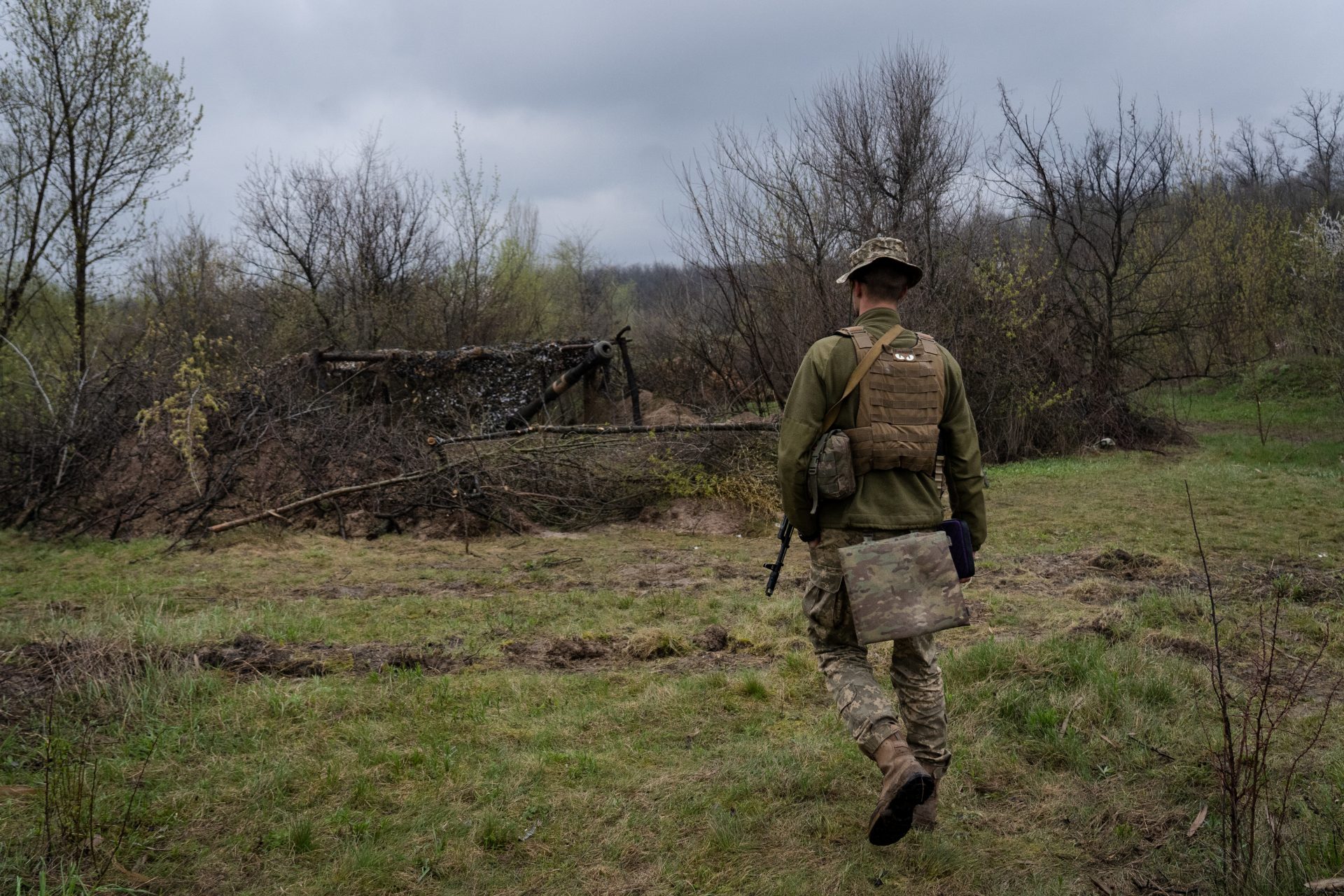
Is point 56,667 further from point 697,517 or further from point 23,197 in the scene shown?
point 23,197

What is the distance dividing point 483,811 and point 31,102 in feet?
55.1

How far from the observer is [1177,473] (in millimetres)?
13859

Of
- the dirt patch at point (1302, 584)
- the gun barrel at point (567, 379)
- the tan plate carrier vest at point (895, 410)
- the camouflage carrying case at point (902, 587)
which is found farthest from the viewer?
the gun barrel at point (567, 379)

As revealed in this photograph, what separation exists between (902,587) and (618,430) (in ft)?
26.5

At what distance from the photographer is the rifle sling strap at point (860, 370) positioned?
3.41m

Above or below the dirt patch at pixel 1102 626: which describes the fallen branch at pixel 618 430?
above

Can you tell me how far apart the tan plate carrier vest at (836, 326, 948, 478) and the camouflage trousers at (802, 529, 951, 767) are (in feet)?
0.97

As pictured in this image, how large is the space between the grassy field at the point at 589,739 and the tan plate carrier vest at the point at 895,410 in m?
1.40

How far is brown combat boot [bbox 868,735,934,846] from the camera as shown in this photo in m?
2.96

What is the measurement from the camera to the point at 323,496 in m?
10.2

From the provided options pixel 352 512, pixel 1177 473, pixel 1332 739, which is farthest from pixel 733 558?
pixel 1177 473

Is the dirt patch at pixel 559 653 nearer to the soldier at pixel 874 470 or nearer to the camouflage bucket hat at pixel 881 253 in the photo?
the soldier at pixel 874 470

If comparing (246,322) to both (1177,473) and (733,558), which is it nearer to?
(733,558)

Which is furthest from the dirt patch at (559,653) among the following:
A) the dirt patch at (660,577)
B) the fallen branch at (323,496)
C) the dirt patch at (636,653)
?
the fallen branch at (323,496)
